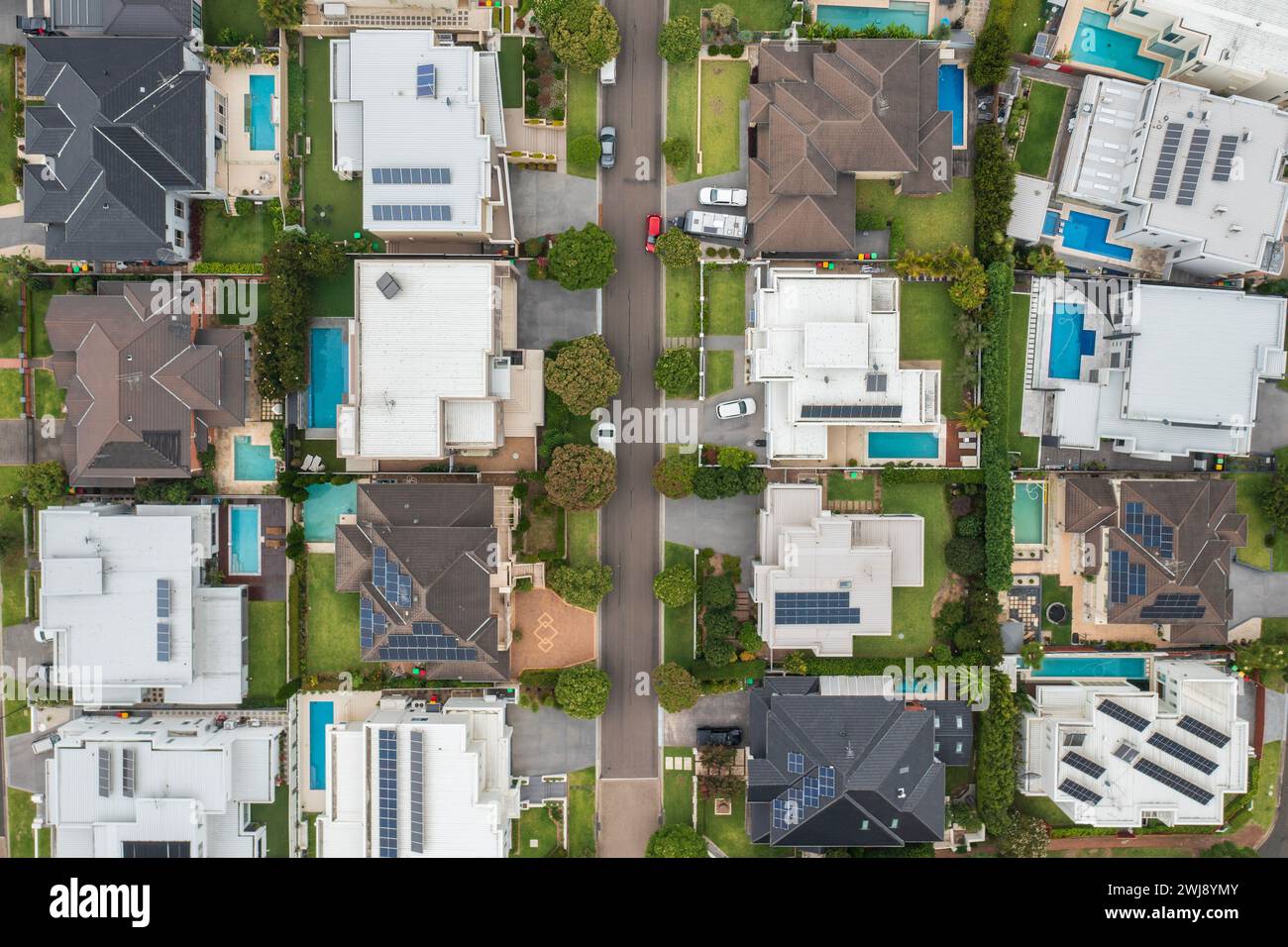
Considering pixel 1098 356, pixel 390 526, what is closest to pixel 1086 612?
pixel 1098 356

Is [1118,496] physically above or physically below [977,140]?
below

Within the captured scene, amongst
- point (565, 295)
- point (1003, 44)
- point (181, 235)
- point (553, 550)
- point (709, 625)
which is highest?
point (1003, 44)

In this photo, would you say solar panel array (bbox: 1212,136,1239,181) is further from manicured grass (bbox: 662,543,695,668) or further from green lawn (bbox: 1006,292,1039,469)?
manicured grass (bbox: 662,543,695,668)

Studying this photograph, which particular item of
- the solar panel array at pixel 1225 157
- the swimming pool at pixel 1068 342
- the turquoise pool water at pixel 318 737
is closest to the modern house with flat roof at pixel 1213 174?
the solar panel array at pixel 1225 157

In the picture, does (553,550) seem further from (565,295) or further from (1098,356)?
(1098,356)

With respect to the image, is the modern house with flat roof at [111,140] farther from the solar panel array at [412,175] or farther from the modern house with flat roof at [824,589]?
the modern house with flat roof at [824,589]

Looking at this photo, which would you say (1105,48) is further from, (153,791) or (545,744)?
(153,791)

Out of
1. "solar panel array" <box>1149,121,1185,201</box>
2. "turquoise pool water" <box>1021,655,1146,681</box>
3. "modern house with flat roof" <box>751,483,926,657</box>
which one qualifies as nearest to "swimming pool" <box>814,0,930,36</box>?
"solar panel array" <box>1149,121,1185,201</box>
